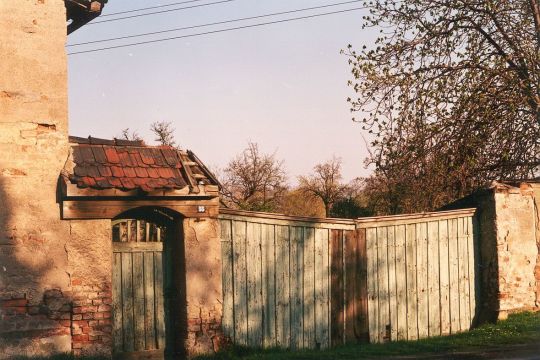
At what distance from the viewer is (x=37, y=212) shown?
29.3ft

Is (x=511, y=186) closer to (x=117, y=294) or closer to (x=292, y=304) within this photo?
(x=292, y=304)

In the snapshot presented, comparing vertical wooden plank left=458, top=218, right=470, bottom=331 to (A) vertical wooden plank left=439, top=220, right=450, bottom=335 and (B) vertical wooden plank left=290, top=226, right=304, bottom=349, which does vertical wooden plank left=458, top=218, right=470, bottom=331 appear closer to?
(A) vertical wooden plank left=439, top=220, right=450, bottom=335

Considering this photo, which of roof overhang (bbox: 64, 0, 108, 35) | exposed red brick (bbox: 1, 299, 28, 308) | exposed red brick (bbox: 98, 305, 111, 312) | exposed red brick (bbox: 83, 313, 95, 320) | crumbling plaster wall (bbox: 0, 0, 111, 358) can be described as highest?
roof overhang (bbox: 64, 0, 108, 35)

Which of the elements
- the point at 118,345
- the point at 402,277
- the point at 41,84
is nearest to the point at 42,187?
the point at 41,84

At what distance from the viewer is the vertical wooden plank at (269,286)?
1018 centimetres

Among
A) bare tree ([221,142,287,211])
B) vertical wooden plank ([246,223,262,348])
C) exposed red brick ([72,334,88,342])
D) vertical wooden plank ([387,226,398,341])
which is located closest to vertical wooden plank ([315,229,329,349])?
vertical wooden plank ([246,223,262,348])

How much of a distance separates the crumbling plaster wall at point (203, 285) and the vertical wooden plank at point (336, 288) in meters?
2.03

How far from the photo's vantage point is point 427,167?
14570 millimetres

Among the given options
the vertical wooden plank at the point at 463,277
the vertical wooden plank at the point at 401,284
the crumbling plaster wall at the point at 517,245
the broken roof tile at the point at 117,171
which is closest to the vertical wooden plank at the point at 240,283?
the broken roof tile at the point at 117,171

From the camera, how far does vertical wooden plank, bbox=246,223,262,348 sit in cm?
1004

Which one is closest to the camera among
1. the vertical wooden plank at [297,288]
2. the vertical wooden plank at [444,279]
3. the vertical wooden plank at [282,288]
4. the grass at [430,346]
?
the grass at [430,346]

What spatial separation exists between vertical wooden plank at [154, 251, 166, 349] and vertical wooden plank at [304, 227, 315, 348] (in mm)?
2238

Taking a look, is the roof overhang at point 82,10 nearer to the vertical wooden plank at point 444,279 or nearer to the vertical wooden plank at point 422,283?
the vertical wooden plank at point 422,283

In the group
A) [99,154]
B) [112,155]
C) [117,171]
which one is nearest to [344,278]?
[117,171]
